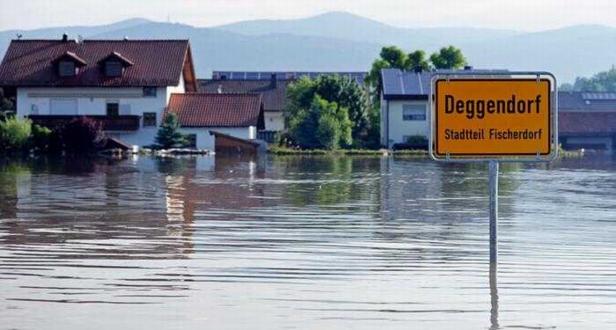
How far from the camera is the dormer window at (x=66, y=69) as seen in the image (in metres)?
73.4

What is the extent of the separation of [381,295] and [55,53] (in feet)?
212

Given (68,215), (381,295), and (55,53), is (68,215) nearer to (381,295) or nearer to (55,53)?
(381,295)

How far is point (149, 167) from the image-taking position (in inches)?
1907

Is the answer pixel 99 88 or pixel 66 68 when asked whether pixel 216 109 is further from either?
pixel 66 68

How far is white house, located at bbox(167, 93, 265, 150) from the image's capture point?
72.1 m

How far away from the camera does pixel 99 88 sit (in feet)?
240

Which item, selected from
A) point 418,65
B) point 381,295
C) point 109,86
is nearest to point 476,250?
point 381,295

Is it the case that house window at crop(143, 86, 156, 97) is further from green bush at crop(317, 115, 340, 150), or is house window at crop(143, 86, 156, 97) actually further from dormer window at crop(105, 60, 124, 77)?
green bush at crop(317, 115, 340, 150)

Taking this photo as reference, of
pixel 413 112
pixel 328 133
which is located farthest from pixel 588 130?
pixel 328 133

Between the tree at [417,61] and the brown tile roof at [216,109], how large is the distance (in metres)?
13.5

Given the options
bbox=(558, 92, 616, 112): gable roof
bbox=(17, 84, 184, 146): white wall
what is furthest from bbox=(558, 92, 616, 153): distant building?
bbox=(17, 84, 184, 146): white wall

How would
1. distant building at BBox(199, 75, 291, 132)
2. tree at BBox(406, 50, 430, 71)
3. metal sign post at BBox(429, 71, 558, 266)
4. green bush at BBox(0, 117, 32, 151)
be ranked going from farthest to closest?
distant building at BBox(199, 75, 291, 132), tree at BBox(406, 50, 430, 71), green bush at BBox(0, 117, 32, 151), metal sign post at BBox(429, 71, 558, 266)

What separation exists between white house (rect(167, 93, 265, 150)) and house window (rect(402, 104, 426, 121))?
855 cm

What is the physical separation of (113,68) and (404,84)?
16944 mm
